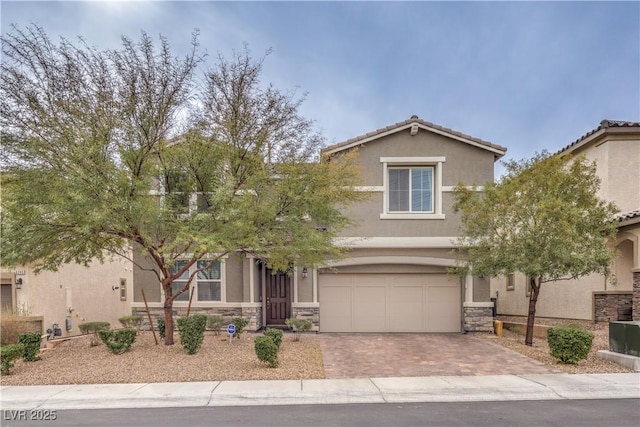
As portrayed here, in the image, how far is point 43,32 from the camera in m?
9.59

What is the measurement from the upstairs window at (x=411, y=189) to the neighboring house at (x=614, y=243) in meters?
5.22

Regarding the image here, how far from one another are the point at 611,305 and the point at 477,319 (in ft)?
14.9

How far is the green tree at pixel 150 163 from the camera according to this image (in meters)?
9.22

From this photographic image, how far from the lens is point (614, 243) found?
14.1 m

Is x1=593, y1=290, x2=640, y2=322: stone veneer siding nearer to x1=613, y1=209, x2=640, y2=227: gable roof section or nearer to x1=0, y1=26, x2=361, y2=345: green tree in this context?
x1=613, y1=209, x2=640, y2=227: gable roof section

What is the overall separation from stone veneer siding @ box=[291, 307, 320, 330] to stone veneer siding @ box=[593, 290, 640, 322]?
977cm

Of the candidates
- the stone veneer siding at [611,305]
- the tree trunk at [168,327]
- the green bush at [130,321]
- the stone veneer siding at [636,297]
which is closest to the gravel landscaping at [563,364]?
the stone veneer siding at [611,305]

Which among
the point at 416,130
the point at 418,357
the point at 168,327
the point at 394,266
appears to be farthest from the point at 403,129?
the point at 168,327

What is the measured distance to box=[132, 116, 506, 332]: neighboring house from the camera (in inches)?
564

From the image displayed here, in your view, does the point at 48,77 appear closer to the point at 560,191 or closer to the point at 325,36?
the point at 325,36

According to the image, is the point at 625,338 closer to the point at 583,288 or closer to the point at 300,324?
the point at 583,288

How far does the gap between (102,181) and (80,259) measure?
3.17m

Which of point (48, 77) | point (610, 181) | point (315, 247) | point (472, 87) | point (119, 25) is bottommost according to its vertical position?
point (315, 247)

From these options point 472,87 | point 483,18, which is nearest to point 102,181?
point 483,18
